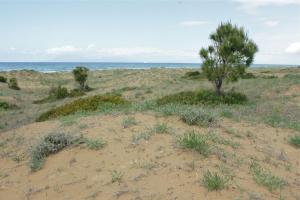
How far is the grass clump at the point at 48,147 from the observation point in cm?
886

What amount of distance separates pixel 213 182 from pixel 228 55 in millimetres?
15483

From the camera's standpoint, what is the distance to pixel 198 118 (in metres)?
10.5

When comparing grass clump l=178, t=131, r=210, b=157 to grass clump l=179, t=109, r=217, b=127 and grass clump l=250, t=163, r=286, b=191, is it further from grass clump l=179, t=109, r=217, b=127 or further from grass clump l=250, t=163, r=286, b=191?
grass clump l=179, t=109, r=217, b=127

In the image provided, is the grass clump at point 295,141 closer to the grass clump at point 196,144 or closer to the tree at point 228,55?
the grass clump at point 196,144

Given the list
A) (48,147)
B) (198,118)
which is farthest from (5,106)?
(198,118)

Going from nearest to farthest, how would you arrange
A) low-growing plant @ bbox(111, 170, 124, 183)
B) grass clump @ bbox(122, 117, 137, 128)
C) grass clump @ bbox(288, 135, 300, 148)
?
1. low-growing plant @ bbox(111, 170, 124, 183)
2. grass clump @ bbox(122, 117, 137, 128)
3. grass clump @ bbox(288, 135, 300, 148)

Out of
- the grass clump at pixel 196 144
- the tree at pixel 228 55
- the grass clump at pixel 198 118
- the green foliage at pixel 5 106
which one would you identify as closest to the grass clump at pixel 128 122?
the grass clump at pixel 198 118

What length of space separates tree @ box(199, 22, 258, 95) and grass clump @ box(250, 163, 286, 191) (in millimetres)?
13655

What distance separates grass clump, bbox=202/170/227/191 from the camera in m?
6.61

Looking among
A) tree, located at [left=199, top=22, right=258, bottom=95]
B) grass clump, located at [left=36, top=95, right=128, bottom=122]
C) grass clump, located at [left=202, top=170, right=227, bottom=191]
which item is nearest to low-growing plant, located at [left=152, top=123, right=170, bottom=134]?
grass clump, located at [left=202, top=170, right=227, bottom=191]

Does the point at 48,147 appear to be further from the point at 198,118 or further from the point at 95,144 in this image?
the point at 198,118

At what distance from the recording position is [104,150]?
882cm

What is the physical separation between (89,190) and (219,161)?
8.38 ft

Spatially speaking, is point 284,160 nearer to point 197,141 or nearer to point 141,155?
point 197,141
